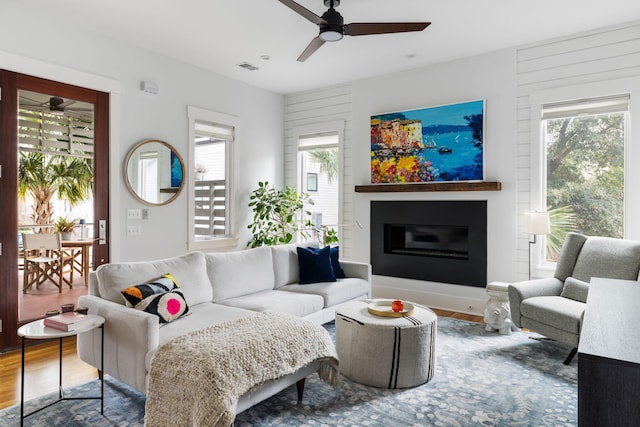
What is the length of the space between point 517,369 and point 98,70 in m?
4.44

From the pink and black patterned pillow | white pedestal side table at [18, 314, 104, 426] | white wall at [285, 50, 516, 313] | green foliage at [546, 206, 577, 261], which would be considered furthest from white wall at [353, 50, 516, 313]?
white pedestal side table at [18, 314, 104, 426]

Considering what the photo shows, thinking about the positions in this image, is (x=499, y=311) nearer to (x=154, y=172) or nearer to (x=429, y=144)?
(x=429, y=144)

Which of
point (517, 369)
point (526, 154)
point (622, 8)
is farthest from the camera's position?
→ point (526, 154)

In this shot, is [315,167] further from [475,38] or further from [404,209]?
[475,38]

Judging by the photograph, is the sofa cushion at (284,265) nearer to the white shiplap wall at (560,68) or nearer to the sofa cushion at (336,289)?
the sofa cushion at (336,289)

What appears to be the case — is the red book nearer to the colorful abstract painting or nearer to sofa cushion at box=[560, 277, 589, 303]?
sofa cushion at box=[560, 277, 589, 303]

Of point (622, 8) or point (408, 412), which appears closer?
point (408, 412)

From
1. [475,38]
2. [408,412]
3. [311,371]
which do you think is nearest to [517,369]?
[408,412]

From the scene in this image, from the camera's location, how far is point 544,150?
4277mm

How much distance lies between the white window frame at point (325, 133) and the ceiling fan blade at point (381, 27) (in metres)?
2.45

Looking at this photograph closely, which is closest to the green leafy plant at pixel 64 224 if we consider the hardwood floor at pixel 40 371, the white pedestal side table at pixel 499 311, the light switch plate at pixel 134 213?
the light switch plate at pixel 134 213

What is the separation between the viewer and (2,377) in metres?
2.88

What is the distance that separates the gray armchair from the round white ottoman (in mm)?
1009

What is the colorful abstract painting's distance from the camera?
4566 mm
